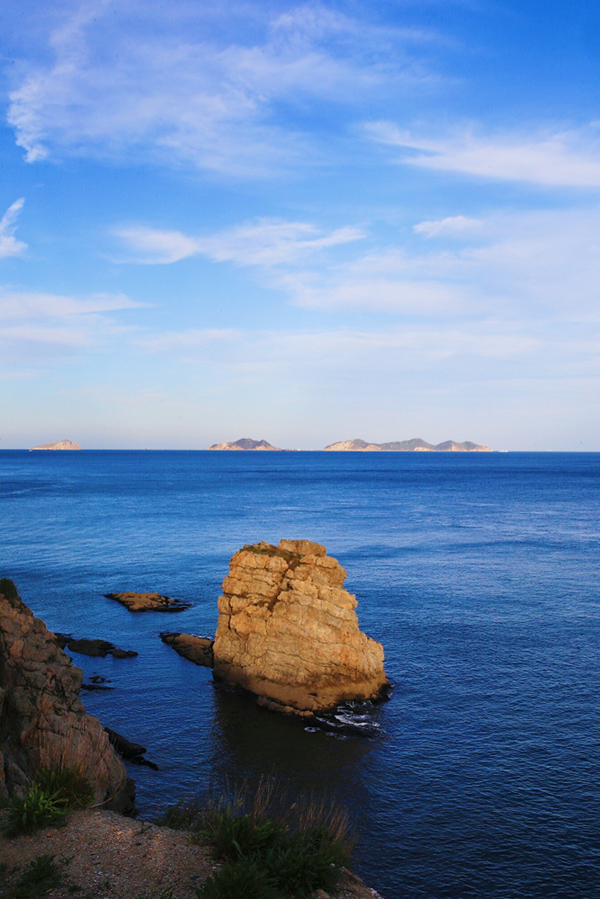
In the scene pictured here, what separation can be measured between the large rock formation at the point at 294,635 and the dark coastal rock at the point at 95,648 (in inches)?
329

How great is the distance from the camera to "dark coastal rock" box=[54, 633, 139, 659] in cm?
4956

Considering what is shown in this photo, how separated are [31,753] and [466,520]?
353ft

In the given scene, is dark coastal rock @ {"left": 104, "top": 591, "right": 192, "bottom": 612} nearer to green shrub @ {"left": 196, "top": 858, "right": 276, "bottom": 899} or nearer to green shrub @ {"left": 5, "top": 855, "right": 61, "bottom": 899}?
green shrub @ {"left": 5, "top": 855, "right": 61, "bottom": 899}

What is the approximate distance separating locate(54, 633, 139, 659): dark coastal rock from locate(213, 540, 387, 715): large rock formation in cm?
837

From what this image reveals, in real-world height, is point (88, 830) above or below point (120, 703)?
above

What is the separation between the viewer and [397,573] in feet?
246

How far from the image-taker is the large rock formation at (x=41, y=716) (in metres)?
22.6

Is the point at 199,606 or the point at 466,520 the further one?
the point at 466,520

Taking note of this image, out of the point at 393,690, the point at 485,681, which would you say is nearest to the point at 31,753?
the point at 393,690

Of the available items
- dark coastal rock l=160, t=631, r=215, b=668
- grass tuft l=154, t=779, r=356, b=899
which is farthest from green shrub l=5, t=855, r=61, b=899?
dark coastal rock l=160, t=631, r=215, b=668

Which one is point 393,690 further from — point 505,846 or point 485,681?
point 505,846

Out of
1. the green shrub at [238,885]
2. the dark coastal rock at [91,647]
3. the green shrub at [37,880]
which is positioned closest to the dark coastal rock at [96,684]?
the dark coastal rock at [91,647]

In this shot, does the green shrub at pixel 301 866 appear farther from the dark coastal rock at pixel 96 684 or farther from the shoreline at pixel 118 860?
the dark coastal rock at pixel 96 684

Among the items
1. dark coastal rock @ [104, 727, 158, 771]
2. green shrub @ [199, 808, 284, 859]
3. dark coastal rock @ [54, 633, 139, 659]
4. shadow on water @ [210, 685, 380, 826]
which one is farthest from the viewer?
dark coastal rock @ [54, 633, 139, 659]
